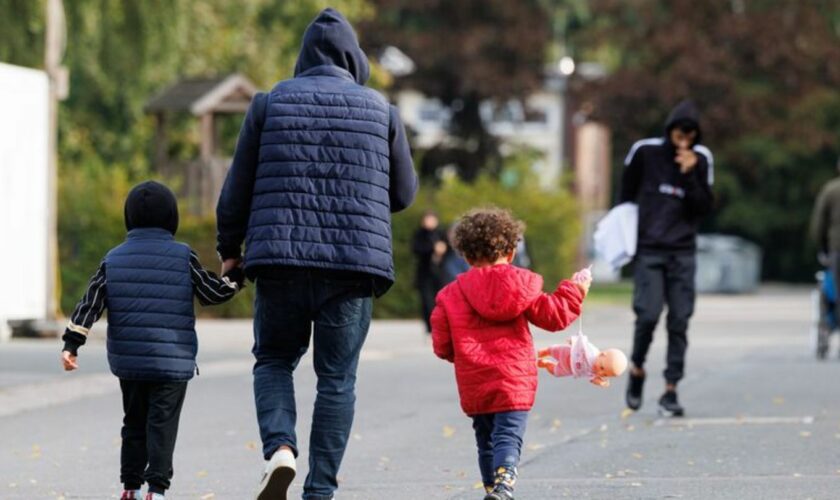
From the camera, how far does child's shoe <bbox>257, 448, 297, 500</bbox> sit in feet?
21.3

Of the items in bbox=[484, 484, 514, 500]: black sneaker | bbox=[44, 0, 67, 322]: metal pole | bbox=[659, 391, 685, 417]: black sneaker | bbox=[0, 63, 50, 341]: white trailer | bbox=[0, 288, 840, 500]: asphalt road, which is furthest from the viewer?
bbox=[44, 0, 67, 322]: metal pole

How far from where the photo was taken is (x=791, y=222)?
55438 mm

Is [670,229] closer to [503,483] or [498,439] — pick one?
[498,439]

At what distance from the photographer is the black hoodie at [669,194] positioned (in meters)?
11.5

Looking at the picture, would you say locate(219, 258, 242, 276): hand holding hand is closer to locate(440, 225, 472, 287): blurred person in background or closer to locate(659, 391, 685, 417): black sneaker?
locate(659, 391, 685, 417): black sneaker

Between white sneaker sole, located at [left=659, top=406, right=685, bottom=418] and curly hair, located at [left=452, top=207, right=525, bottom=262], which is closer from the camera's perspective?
curly hair, located at [left=452, top=207, right=525, bottom=262]

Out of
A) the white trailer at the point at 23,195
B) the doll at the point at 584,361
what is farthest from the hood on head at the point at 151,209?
the white trailer at the point at 23,195

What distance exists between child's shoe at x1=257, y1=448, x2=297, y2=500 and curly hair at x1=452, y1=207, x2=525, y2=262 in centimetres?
109

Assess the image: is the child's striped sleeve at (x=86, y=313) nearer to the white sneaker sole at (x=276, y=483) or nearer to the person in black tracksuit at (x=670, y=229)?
the white sneaker sole at (x=276, y=483)

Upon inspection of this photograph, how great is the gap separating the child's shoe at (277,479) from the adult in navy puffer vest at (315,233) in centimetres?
4

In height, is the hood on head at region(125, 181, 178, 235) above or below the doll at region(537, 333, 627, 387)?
above

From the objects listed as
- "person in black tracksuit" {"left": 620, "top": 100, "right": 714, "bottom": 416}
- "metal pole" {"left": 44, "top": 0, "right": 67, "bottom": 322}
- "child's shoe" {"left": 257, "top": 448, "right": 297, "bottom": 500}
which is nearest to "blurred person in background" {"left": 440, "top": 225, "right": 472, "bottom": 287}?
"metal pole" {"left": 44, "top": 0, "right": 67, "bottom": 322}

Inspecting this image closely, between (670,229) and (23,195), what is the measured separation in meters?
10.2

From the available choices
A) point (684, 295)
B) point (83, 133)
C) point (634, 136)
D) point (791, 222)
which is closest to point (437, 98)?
point (634, 136)
